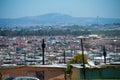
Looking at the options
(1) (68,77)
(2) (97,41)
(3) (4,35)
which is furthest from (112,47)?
(1) (68,77)

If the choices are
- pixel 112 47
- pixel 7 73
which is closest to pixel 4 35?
pixel 112 47

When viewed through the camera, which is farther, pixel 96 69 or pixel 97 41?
pixel 97 41

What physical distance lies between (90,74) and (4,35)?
559 ft

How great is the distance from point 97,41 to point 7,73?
120 m

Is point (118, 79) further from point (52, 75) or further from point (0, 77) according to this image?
point (0, 77)

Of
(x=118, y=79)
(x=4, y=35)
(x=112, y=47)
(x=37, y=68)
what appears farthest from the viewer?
(x=4, y=35)

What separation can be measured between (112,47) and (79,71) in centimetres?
9967

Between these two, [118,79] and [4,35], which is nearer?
[118,79]

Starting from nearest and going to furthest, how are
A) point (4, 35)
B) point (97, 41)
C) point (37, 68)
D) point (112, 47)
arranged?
point (37, 68) < point (112, 47) < point (97, 41) < point (4, 35)

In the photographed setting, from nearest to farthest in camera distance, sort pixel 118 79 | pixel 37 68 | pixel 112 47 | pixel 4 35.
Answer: pixel 118 79
pixel 37 68
pixel 112 47
pixel 4 35

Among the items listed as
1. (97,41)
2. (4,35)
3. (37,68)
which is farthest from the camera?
(4,35)

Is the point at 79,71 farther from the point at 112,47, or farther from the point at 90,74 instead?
the point at 112,47

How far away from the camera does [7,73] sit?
3562 centimetres

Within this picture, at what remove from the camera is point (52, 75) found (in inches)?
1345
